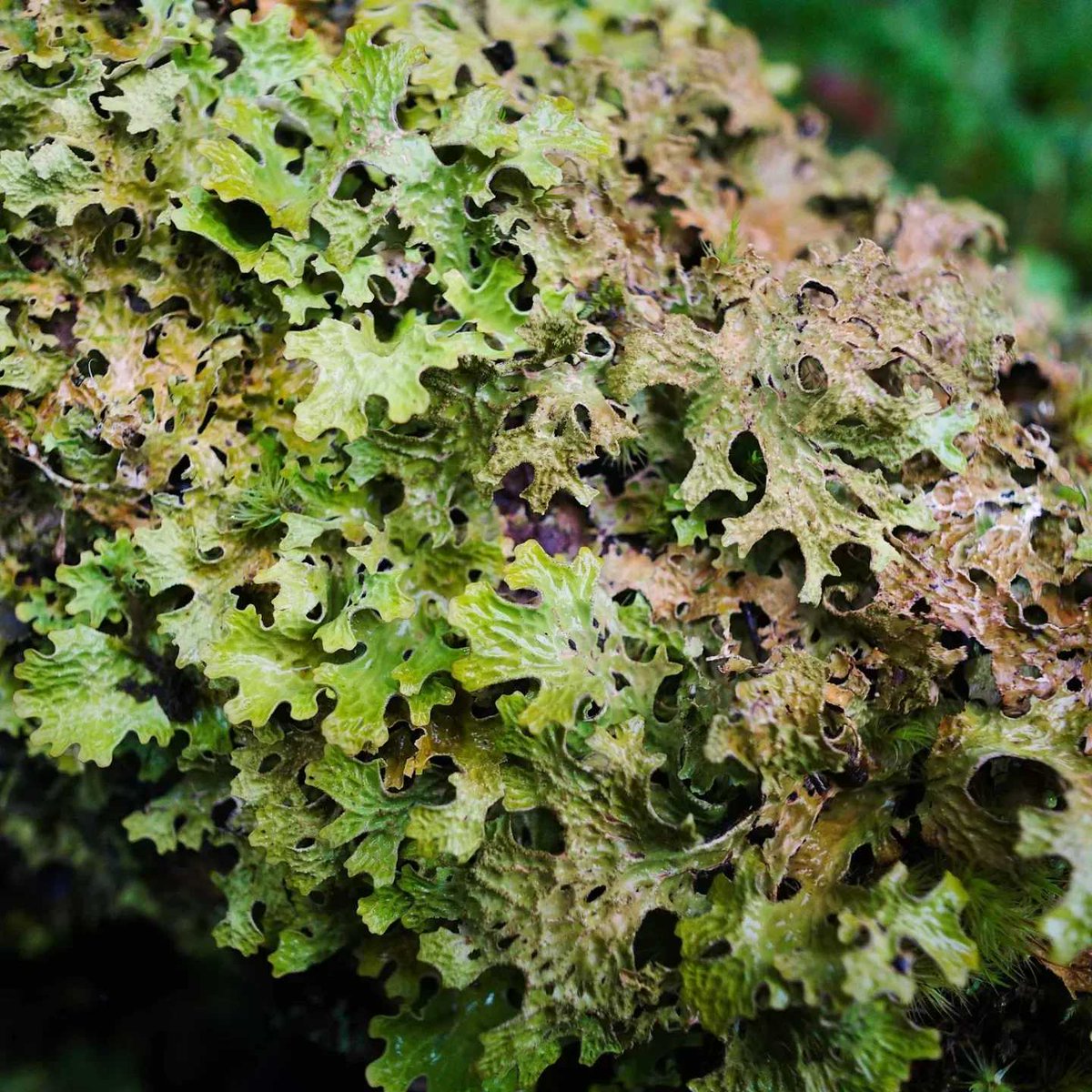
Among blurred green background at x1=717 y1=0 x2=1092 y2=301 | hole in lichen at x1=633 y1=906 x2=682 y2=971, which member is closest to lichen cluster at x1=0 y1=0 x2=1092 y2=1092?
hole in lichen at x1=633 y1=906 x2=682 y2=971

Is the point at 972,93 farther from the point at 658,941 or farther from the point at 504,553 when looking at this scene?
the point at 658,941

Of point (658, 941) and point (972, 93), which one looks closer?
point (658, 941)

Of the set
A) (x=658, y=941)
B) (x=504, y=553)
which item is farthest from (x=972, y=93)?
(x=658, y=941)

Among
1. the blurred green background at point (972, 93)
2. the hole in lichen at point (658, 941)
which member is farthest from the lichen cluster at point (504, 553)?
the blurred green background at point (972, 93)

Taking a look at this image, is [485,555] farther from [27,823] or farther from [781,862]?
[27,823]

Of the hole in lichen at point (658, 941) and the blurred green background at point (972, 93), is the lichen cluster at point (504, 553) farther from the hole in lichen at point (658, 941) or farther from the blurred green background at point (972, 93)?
the blurred green background at point (972, 93)

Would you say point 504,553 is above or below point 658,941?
above

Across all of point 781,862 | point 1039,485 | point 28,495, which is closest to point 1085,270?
point 1039,485
